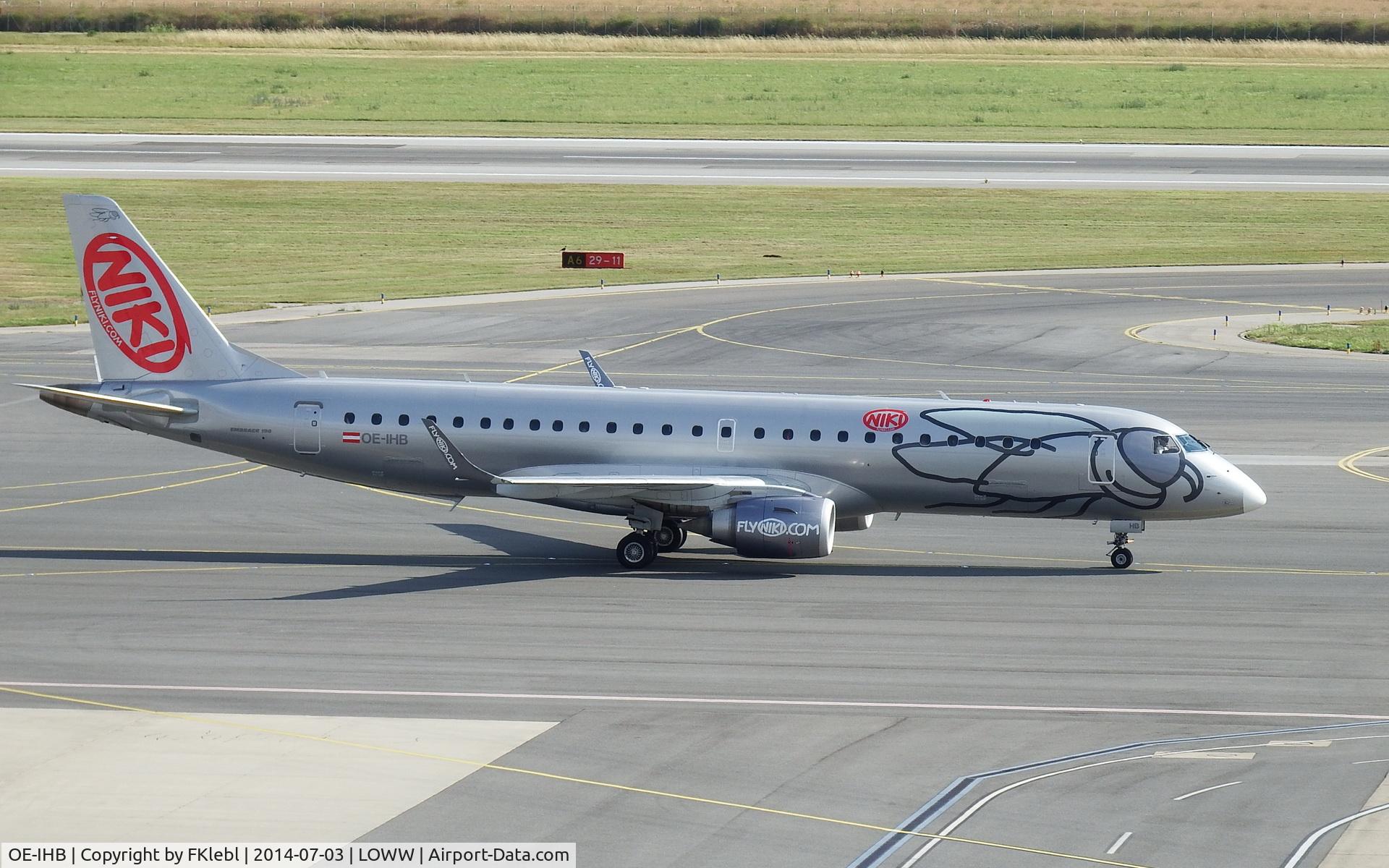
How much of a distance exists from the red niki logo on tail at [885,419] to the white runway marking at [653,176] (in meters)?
71.8

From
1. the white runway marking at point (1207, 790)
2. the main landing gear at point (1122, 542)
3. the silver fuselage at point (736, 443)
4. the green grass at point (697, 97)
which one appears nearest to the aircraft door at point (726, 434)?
the silver fuselage at point (736, 443)

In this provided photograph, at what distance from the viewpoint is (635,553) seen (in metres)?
39.1

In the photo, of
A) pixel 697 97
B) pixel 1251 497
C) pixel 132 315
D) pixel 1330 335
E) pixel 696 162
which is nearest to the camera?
pixel 1251 497

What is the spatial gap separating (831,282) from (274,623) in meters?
56.5

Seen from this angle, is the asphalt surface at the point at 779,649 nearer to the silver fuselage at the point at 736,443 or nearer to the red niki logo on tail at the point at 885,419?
the silver fuselage at the point at 736,443

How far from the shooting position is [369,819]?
75.8ft

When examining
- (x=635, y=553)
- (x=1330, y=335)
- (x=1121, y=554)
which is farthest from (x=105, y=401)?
(x=1330, y=335)

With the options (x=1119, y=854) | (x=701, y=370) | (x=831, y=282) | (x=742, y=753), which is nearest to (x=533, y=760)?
(x=742, y=753)

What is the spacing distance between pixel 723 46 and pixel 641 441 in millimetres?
131995

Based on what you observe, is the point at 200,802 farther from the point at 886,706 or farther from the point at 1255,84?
the point at 1255,84

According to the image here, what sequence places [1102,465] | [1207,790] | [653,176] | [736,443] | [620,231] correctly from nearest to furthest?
[1207,790] < [1102,465] < [736,443] < [620,231] < [653,176]

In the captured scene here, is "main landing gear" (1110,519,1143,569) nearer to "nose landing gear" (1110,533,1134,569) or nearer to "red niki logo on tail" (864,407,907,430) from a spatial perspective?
"nose landing gear" (1110,533,1134,569)

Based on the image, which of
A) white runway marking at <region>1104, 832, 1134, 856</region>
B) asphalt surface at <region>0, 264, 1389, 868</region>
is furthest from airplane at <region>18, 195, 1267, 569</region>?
white runway marking at <region>1104, 832, 1134, 856</region>

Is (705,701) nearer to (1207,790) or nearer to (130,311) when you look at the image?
(1207,790)
